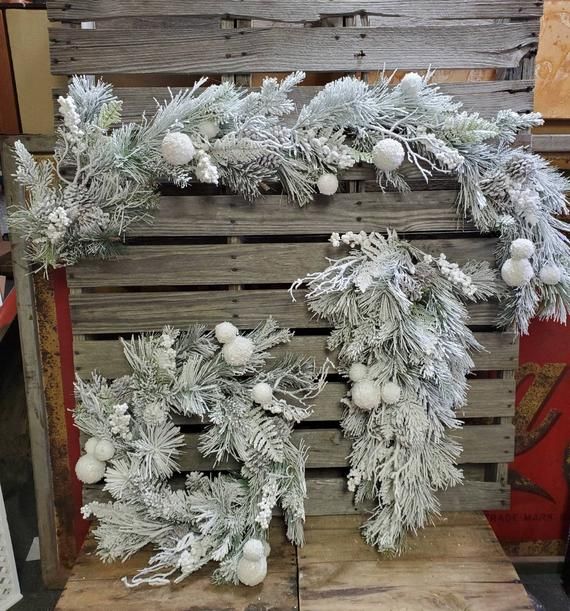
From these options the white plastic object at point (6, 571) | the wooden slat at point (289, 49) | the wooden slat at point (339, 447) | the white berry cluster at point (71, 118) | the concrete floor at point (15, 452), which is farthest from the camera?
the concrete floor at point (15, 452)

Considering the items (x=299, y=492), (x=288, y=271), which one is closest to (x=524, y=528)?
(x=299, y=492)

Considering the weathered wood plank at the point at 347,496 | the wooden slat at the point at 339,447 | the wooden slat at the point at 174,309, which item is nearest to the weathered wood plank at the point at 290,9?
the wooden slat at the point at 174,309

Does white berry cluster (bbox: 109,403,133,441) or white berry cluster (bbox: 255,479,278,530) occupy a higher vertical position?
white berry cluster (bbox: 109,403,133,441)

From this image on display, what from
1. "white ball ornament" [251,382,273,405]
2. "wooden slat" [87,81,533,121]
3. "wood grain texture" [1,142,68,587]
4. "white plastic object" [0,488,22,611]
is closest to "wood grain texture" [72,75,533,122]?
"wooden slat" [87,81,533,121]

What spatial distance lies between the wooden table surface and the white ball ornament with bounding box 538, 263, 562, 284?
23.1 inches

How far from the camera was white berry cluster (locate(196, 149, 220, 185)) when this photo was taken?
1096mm

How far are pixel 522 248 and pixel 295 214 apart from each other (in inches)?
18.4

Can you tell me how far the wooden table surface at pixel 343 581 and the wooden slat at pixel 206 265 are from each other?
1.91ft

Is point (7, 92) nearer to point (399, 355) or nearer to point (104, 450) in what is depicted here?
point (104, 450)

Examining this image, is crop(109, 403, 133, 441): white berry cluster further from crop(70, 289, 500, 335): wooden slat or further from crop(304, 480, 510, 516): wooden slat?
crop(304, 480, 510, 516): wooden slat

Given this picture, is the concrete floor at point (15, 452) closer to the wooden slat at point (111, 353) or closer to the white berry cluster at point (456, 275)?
the wooden slat at point (111, 353)

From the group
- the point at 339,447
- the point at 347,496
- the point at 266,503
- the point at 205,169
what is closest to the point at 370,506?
the point at 347,496

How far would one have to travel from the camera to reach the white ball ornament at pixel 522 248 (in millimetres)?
1172

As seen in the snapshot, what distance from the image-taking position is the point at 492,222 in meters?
1.24
